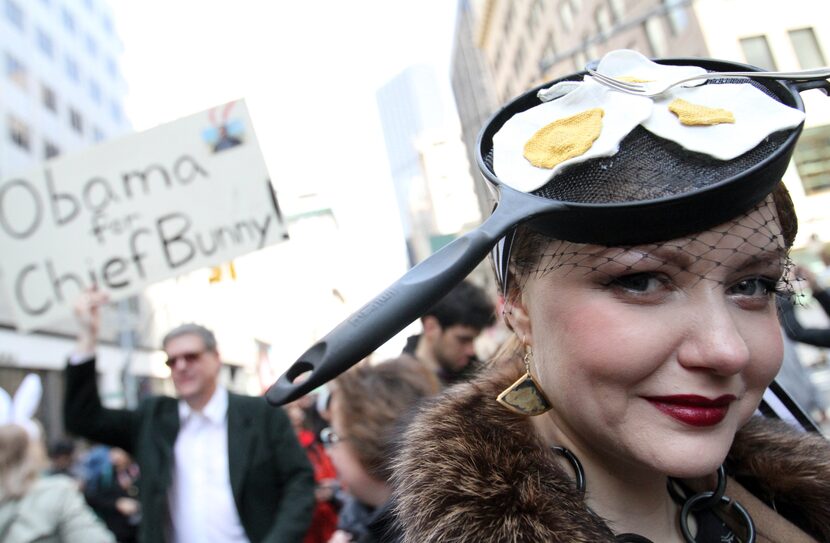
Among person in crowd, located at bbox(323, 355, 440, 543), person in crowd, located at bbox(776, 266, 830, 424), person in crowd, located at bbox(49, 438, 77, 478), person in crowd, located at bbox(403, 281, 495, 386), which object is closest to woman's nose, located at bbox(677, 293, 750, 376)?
person in crowd, located at bbox(323, 355, 440, 543)

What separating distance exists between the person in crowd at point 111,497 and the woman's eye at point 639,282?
611 centimetres

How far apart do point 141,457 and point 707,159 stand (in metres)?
3.06

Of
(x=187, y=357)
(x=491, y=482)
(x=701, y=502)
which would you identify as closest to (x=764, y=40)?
(x=187, y=357)

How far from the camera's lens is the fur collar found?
1064 millimetres

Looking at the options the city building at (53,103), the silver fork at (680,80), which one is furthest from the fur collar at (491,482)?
the city building at (53,103)

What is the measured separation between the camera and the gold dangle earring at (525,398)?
1.24m

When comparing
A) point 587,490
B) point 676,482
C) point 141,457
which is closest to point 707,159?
point 587,490

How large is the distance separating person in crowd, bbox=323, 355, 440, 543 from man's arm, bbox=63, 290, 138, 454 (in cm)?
130

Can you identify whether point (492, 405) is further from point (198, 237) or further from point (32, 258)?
point (32, 258)

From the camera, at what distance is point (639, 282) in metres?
1.08

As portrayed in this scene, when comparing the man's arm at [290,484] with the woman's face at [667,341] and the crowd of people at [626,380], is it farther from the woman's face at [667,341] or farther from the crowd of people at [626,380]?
the woman's face at [667,341]

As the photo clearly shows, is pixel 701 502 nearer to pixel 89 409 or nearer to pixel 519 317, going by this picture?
pixel 519 317

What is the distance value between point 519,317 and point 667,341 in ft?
0.99

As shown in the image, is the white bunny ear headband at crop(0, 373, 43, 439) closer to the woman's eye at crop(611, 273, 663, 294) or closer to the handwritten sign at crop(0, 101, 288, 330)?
the handwritten sign at crop(0, 101, 288, 330)
